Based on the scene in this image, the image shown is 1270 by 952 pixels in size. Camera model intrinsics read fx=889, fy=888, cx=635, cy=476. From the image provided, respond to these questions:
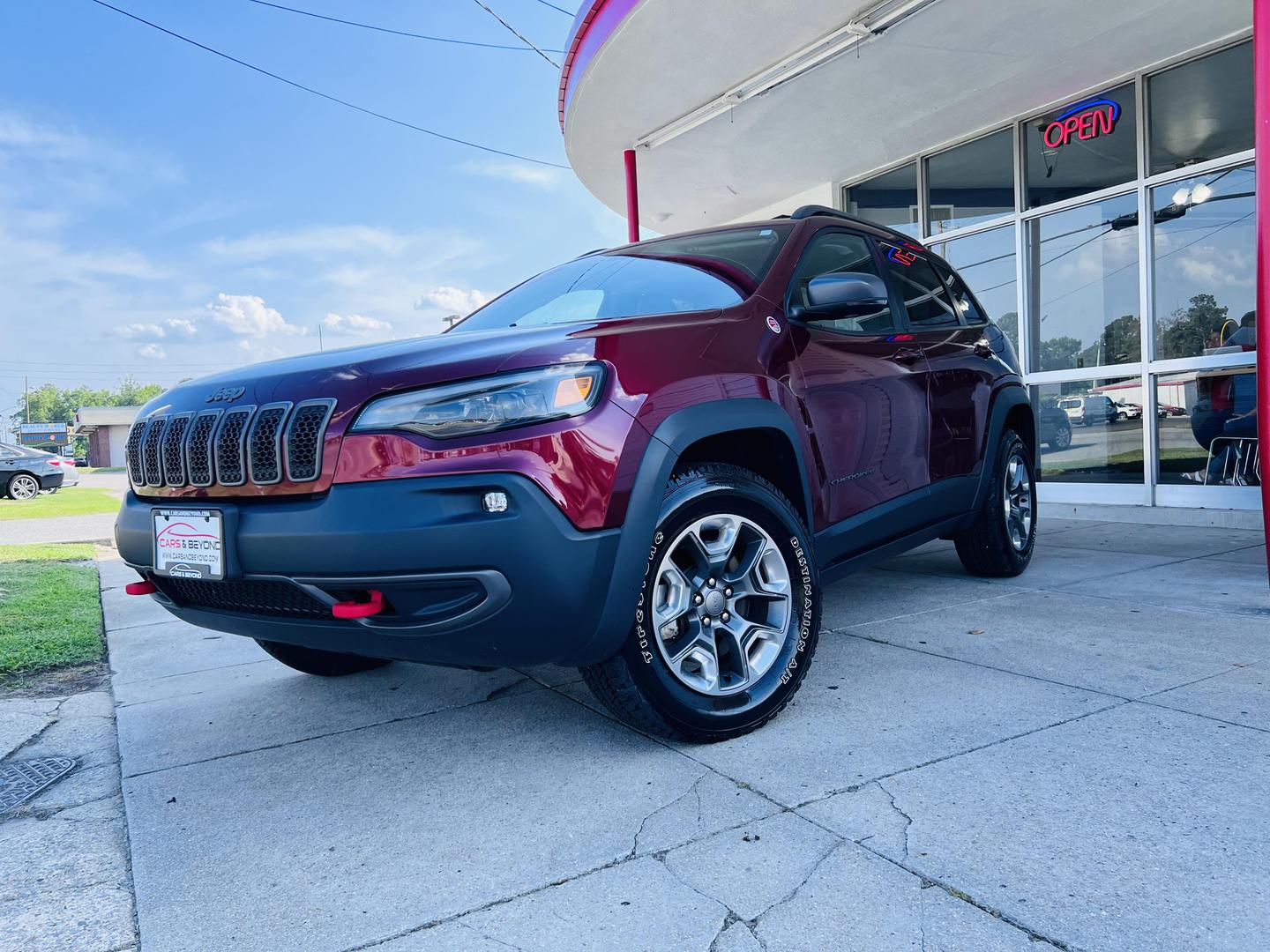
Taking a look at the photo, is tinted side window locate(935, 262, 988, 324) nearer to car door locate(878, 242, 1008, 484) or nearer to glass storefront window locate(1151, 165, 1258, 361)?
car door locate(878, 242, 1008, 484)

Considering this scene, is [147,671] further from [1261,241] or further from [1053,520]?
[1053,520]

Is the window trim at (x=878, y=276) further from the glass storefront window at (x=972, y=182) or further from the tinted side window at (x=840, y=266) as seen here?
the glass storefront window at (x=972, y=182)

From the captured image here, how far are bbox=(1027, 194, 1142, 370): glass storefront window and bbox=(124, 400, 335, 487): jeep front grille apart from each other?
25.0ft

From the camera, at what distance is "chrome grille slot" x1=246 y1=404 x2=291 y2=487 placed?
2.35 metres

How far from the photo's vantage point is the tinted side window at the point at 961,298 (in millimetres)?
4680

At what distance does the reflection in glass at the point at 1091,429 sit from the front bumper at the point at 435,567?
7.14 metres

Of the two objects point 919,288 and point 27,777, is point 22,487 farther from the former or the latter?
point 919,288

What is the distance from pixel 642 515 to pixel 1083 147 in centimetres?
774

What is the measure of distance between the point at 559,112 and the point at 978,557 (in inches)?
269

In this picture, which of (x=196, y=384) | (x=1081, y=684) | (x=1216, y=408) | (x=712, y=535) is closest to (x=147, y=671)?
(x=196, y=384)

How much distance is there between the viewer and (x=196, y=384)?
2.83 m

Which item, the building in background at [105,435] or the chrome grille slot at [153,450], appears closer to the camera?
the chrome grille slot at [153,450]

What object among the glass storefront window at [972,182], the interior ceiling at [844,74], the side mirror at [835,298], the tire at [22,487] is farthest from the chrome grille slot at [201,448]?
the tire at [22,487]

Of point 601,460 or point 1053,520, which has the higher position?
point 601,460
